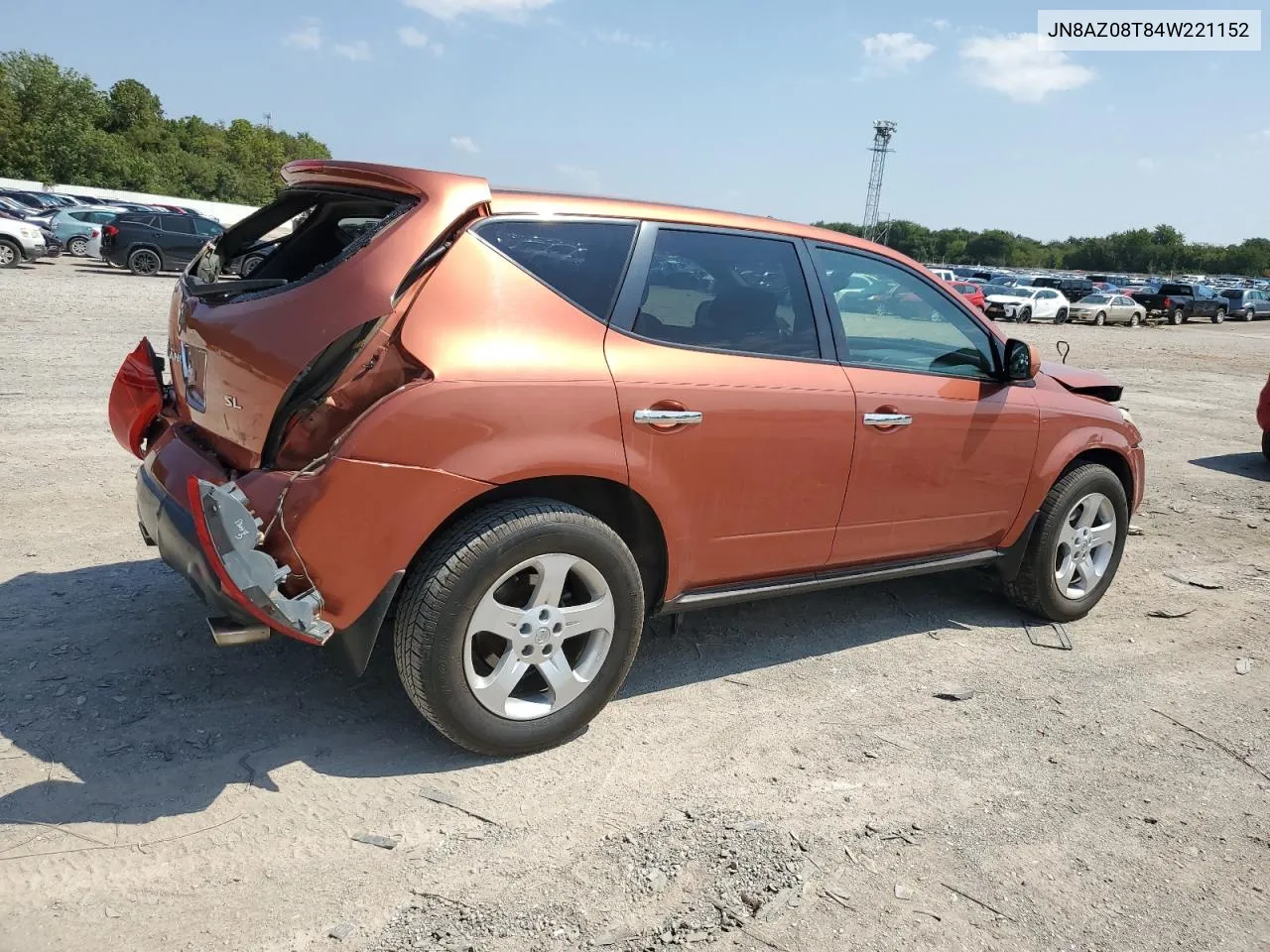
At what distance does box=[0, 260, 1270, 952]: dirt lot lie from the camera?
2572 mm

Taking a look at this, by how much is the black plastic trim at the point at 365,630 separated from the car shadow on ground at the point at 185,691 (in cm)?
16

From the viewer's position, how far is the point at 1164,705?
162 inches

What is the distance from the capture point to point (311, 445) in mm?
2924

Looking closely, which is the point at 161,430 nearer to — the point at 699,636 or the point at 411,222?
the point at 411,222

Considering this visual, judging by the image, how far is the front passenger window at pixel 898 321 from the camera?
405cm

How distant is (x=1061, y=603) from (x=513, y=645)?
10.1 feet

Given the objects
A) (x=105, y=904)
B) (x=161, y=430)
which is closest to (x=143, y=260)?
(x=161, y=430)

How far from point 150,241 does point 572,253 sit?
80.8 ft

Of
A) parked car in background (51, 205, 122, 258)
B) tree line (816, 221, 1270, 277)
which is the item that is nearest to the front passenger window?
parked car in background (51, 205, 122, 258)

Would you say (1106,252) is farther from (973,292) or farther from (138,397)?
(138,397)

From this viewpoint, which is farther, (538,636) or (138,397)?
(138,397)

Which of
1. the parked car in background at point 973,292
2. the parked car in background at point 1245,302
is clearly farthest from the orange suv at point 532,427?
the parked car in background at point 1245,302

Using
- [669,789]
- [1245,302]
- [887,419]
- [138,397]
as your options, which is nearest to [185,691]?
[138,397]

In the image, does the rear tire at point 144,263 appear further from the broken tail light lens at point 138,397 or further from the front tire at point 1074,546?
the front tire at point 1074,546
